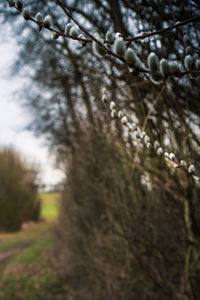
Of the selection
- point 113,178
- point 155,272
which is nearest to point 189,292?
point 155,272

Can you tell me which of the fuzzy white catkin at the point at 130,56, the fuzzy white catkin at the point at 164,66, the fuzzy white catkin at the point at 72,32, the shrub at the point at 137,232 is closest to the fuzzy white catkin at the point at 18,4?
the fuzzy white catkin at the point at 72,32

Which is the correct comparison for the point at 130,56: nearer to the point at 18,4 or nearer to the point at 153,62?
the point at 153,62

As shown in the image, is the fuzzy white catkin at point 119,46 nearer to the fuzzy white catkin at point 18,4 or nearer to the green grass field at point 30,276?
the fuzzy white catkin at point 18,4

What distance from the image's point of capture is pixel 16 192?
758 inches

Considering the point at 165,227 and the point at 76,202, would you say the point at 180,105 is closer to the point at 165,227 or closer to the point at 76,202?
the point at 165,227

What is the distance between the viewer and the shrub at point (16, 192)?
1841 cm

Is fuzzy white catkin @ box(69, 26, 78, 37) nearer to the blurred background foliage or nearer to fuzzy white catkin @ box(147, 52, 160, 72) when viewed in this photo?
fuzzy white catkin @ box(147, 52, 160, 72)

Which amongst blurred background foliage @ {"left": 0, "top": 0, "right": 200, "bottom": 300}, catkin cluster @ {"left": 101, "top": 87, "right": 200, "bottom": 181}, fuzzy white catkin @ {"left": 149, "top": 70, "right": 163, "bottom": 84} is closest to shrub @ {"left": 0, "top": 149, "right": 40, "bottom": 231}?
blurred background foliage @ {"left": 0, "top": 0, "right": 200, "bottom": 300}

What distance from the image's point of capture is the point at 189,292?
191 cm

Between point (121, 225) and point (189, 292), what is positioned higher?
point (121, 225)

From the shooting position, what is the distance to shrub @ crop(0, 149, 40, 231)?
18406 mm

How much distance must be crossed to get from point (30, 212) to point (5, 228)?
3076mm

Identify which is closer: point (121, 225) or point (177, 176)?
point (177, 176)

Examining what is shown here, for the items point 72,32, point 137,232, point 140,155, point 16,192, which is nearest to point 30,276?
point 137,232
